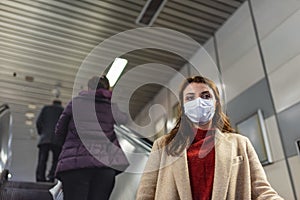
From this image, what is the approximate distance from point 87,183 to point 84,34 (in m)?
3.87

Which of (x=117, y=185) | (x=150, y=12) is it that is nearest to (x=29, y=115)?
(x=150, y=12)

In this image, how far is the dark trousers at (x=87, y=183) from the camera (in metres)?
2.31

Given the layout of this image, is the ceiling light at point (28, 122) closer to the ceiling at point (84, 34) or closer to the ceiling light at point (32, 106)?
the ceiling light at point (32, 106)

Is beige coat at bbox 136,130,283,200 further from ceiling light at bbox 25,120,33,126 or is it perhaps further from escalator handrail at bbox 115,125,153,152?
ceiling light at bbox 25,120,33,126

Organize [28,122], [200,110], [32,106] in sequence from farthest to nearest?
[28,122]
[32,106]
[200,110]

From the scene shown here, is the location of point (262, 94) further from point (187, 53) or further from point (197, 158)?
point (197, 158)

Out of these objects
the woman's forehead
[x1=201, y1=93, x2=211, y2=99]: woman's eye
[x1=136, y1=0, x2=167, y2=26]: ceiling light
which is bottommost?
[x1=201, y1=93, x2=211, y2=99]: woman's eye

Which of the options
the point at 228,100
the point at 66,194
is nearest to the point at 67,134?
the point at 66,194

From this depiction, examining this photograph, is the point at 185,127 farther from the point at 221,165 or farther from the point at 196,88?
the point at 221,165

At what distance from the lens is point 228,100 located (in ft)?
17.2

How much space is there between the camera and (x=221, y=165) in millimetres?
1498

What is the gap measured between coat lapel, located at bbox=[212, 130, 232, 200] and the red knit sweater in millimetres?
26

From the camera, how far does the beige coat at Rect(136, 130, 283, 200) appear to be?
1.44m

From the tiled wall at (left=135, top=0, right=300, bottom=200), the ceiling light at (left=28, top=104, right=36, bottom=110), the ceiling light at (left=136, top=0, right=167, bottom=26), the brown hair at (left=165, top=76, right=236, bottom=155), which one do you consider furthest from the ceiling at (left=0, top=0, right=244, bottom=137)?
the brown hair at (left=165, top=76, right=236, bottom=155)
